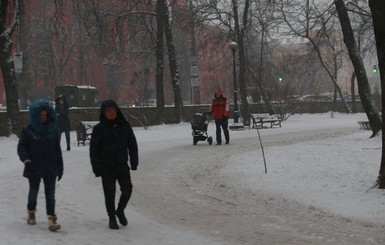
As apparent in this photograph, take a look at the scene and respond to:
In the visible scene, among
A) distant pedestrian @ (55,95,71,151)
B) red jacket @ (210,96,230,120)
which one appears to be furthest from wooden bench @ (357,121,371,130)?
distant pedestrian @ (55,95,71,151)

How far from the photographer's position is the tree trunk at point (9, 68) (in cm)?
1911

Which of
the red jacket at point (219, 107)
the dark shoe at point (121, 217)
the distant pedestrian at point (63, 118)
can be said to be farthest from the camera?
the red jacket at point (219, 107)

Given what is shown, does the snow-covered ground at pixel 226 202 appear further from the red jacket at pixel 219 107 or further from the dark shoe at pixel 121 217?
the red jacket at pixel 219 107

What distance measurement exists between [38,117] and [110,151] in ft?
3.26

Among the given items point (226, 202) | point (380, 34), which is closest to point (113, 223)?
point (226, 202)

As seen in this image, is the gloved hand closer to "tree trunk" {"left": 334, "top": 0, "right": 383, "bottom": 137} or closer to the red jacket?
the red jacket

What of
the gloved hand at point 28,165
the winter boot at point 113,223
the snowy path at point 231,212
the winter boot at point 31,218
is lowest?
the snowy path at point 231,212

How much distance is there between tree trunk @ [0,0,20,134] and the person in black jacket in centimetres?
1392

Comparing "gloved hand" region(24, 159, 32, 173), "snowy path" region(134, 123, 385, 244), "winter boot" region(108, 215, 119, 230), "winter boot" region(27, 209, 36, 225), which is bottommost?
"snowy path" region(134, 123, 385, 244)

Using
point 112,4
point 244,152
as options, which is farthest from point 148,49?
point 244,152

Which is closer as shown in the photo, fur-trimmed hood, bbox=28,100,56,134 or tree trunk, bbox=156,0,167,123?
fur-trimmed hood, bbox=28,100,56,134

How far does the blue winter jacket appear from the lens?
256 inches

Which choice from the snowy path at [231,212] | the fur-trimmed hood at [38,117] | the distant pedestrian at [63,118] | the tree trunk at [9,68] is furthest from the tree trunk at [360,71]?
the fur-trimmed hood at [38,117]

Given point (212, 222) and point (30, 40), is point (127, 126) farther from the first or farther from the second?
point (30, 40)
